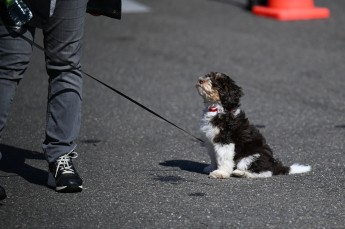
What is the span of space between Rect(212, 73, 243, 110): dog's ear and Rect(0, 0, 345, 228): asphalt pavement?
1.72ft

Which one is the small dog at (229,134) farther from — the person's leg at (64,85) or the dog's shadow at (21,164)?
the dog's shadow at (21,164)

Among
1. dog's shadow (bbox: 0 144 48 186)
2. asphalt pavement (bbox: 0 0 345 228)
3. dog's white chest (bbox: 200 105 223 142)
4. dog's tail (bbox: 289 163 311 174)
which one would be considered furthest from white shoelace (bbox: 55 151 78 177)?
dog's tail (bbox: 289 163 311 174)

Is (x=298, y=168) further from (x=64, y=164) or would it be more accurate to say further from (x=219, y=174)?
(x=64, y=164)

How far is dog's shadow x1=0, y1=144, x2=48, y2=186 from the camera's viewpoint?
593 centimetres

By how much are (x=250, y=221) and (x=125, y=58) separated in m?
6.00

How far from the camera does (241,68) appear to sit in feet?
32.9

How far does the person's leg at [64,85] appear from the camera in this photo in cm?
539

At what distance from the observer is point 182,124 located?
7750mm

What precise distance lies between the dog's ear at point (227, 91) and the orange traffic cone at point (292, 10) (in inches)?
278

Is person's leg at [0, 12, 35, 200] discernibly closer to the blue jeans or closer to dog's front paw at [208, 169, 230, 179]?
the blue jeans

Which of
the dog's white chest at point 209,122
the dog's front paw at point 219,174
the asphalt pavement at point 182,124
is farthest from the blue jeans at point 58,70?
the dog's front paw at point 219,174

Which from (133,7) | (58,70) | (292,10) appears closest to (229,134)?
(58,70)

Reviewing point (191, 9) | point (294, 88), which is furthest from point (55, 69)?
point (191, 9)

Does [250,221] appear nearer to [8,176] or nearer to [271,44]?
[8,176]
